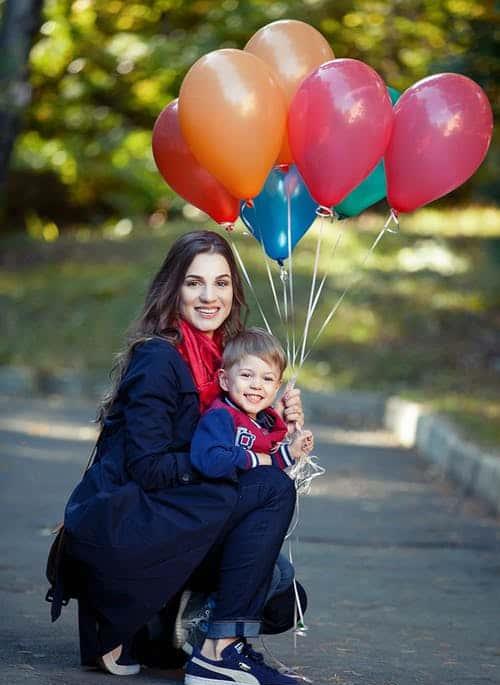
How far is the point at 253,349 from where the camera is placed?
495 centimetres

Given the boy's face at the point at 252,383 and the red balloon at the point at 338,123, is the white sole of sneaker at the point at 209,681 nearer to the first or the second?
the boy's face at the point at 252,383

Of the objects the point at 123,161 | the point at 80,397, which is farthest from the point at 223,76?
the point at 123,161

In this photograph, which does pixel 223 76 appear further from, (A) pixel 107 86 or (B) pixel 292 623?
(A) pixel 107 86

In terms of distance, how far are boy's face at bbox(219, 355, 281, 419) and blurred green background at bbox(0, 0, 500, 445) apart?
20.9ft

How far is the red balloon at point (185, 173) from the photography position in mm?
5848

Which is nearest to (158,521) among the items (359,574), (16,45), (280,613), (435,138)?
(280,613)

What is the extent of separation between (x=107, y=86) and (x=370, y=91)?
77.1 ft

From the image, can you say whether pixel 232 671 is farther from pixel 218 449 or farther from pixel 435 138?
pixel 435 138

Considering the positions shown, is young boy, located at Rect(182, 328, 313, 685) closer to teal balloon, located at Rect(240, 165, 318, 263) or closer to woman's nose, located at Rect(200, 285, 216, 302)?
woman's nose, located at Rect(200, 285, 216, 302)

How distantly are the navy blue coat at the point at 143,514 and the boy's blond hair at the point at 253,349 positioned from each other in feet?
0.73

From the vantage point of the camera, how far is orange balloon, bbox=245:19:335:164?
5.88 metres

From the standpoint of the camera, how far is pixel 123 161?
91.5ft

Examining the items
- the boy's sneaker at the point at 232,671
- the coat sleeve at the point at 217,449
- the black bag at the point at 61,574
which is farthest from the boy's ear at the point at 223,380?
the boy's sneaker at the point at 232,671

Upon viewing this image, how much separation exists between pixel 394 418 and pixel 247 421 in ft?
31.7
